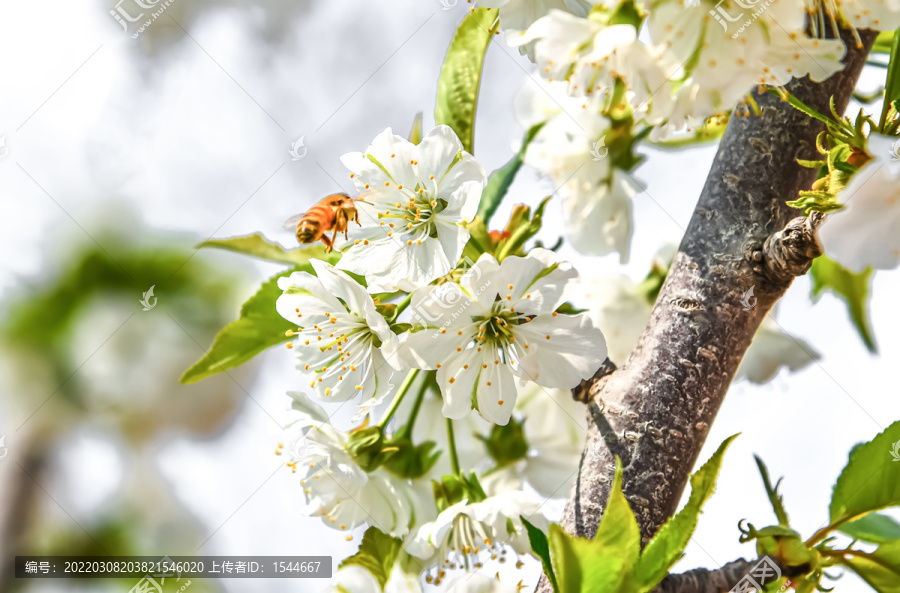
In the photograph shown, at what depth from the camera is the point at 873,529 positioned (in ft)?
1.23

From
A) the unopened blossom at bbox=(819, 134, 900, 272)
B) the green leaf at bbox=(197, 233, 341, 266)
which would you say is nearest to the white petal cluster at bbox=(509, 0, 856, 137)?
the unopened blossom at bbox=(819, 134, 900, 272)

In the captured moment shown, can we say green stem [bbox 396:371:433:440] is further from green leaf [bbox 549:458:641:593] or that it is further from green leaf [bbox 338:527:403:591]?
green leaf [bbox 549:458:641:593]

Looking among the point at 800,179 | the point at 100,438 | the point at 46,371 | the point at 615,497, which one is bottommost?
the point at 615,497

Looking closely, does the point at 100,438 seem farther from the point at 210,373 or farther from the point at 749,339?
the point at 749,339

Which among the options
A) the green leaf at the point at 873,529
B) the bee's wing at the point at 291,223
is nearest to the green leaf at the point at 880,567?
the green leaf at the point at 873,529

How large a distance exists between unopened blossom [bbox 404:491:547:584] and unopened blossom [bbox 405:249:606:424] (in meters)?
0.06

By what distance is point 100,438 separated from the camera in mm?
1362

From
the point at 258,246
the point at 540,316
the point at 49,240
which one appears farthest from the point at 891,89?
the point at 49,240

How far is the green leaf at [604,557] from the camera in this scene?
0.28 metres

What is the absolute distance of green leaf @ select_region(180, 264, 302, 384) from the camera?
416 mm

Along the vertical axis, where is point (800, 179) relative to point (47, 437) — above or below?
below

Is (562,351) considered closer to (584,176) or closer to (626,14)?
(626,14)

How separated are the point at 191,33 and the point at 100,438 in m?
0.85

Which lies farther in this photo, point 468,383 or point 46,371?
point 46,371
